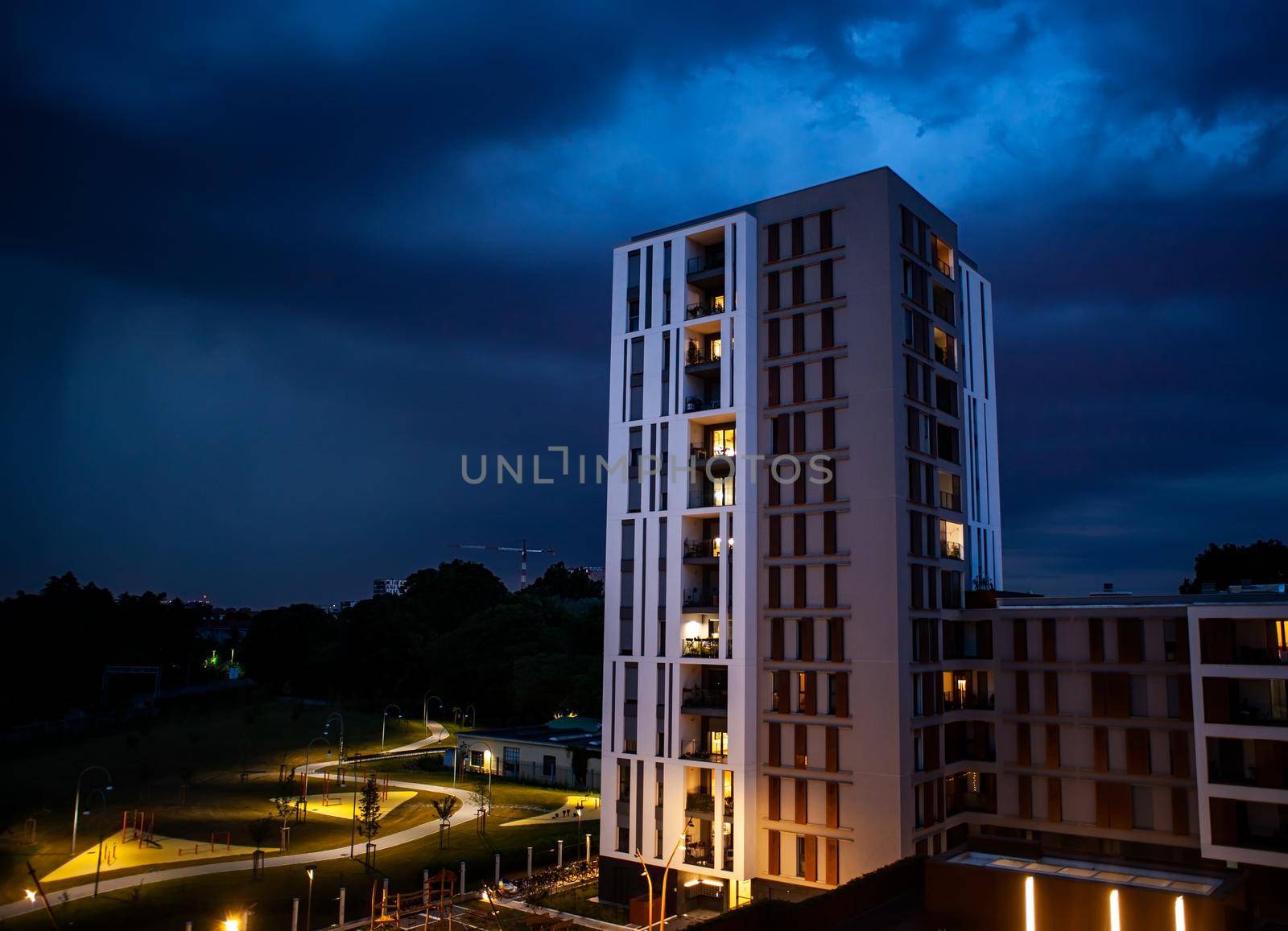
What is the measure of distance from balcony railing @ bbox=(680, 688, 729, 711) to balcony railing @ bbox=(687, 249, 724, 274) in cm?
2226

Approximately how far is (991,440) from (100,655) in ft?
338

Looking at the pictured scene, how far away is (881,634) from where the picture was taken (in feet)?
140

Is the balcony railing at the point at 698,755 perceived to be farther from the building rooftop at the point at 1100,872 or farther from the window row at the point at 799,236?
the window row at the point at 799,236

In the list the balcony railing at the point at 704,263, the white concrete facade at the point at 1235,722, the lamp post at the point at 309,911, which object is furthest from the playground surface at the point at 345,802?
the white concrete facade at the point at 1235,722

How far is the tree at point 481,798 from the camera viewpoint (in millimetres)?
63969

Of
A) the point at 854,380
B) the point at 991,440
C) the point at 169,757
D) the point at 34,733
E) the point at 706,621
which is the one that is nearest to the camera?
the point at 854,380

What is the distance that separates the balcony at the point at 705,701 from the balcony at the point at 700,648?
5.93 feet

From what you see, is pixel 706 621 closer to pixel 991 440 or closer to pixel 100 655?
pixel 991 440

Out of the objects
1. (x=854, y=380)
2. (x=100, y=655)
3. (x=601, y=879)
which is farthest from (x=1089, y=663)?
(x=100, y=655)

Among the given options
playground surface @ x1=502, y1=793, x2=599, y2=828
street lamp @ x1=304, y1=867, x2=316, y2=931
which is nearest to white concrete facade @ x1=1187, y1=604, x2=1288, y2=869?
street lamp @ x1=304, y1=867, x2=316, y2=931

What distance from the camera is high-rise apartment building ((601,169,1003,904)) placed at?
43062 mm

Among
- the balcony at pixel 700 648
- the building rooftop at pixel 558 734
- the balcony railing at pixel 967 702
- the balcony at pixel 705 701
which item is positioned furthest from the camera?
the building rooftop at pixel 558 734

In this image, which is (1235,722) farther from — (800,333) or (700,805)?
(800,333)

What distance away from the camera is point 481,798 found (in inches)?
2729
